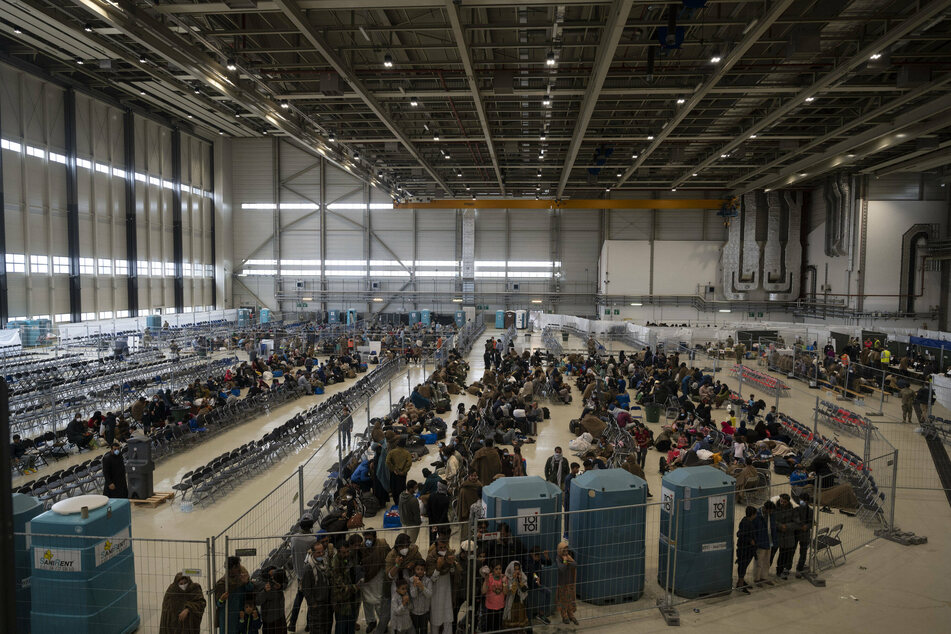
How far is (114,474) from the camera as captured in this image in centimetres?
851

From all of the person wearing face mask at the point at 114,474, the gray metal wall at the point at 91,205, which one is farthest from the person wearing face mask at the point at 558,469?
the gray metal wall at the point at 91,205

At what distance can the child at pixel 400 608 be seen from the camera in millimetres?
5176

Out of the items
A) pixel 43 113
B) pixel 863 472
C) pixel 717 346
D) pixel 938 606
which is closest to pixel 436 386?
pixel 863 472

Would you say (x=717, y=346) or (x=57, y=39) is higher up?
(x=57, y=39)

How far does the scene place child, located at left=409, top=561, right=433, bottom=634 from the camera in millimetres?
5191

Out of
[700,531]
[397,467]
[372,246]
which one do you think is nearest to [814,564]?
[700,531]

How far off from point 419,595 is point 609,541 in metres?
2.17

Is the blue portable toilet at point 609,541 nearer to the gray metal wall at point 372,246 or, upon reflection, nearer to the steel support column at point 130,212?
the steel support column at point 130,212

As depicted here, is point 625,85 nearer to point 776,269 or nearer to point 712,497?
point 712,497

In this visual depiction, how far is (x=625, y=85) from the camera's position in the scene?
58.6ft

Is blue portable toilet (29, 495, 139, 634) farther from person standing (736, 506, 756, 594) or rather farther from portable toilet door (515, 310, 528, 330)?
portable toilet door (515, 310, 528, 330)

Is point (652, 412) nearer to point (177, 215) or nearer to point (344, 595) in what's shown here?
point (344, 595)

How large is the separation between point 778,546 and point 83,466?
11.0m

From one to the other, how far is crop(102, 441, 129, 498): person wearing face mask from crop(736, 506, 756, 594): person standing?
29.1 feet
